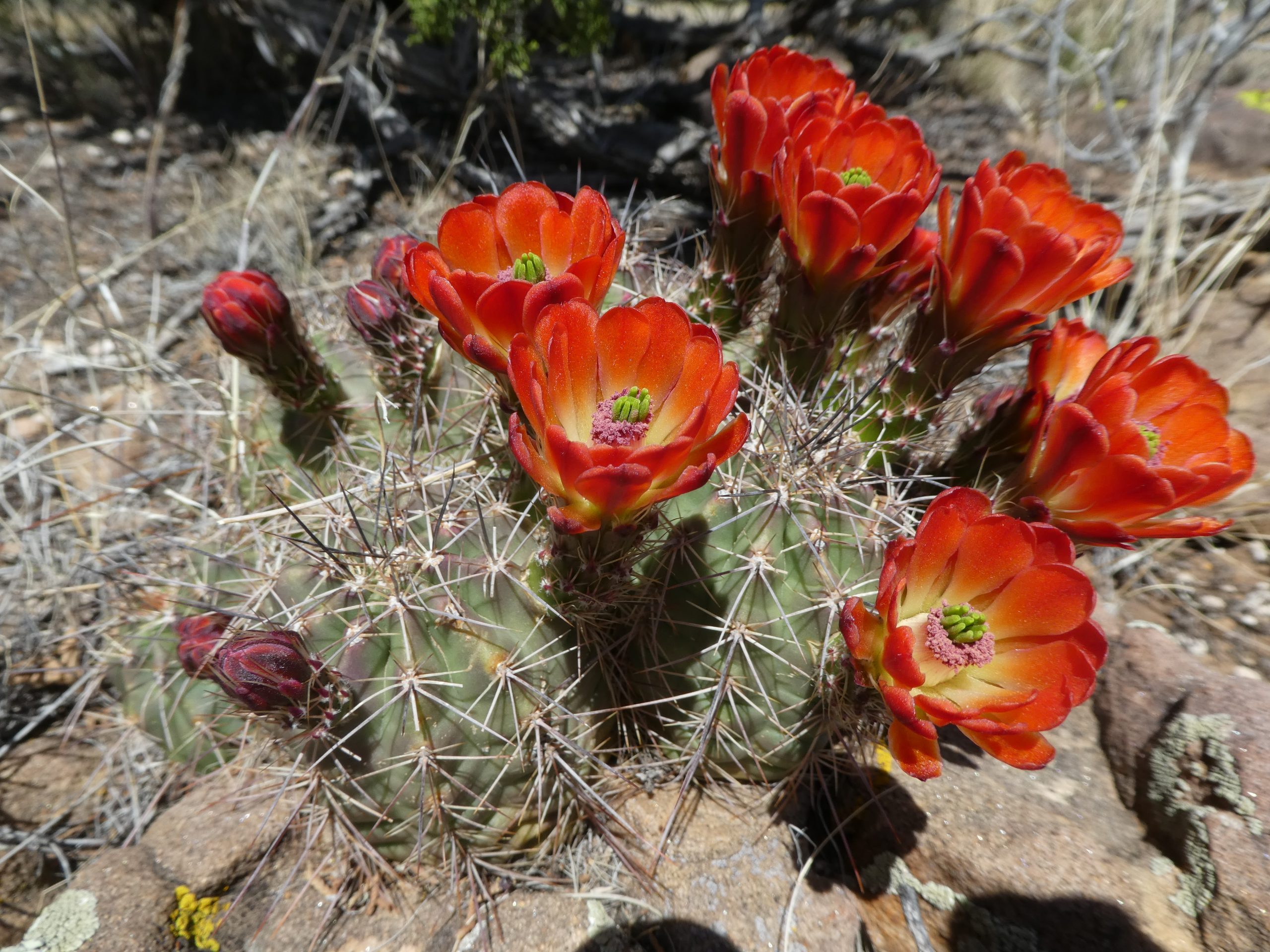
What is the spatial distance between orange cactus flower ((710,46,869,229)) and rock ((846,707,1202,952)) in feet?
4.82

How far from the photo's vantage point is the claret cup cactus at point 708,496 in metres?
1.16

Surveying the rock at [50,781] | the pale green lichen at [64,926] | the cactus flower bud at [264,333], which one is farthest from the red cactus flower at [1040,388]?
the rock at [50,781]

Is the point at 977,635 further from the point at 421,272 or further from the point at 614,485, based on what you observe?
the point at 421,272

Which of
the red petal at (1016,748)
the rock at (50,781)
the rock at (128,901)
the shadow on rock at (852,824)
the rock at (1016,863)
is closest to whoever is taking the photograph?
the red petal at (1016,748)

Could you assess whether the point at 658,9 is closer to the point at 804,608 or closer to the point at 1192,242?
the point at 1192,242

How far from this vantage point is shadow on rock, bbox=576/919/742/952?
1.55 meters

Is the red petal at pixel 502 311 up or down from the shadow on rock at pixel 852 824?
up

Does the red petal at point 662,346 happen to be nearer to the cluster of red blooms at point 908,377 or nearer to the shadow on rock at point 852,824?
the cluster of red blooms at point 908,377

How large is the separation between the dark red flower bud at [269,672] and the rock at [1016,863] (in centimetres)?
134

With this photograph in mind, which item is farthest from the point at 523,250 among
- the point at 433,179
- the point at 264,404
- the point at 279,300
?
the point at 433,179

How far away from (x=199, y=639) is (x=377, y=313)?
881mm

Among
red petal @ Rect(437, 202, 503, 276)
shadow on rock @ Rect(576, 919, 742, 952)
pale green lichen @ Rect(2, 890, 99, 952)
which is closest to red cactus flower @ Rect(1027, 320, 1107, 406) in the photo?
red petal @ Rect(437, 202, 503, 276)

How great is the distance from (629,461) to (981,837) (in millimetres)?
1346

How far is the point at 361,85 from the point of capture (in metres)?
3.89
